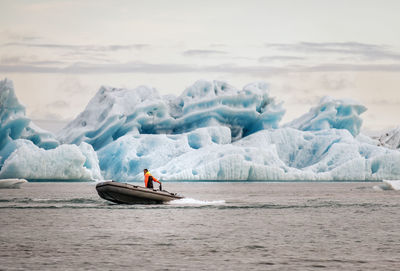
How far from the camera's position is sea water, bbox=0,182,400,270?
1395cm

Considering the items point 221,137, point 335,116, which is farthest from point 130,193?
point 335,116

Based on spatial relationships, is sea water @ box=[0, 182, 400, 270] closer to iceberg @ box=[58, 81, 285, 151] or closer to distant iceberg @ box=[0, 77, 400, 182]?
distant iceberg @ box=[0, 77, 400, 182]

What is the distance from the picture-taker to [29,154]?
5509 cm

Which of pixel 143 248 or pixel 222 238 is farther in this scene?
pixel 222 238

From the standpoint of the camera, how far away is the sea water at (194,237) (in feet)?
45.8

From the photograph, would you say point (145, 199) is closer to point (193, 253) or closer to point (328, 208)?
point (328, 208)

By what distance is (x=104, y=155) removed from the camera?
66125 millimetres

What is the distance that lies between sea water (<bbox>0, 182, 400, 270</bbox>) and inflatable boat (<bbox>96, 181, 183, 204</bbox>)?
0.38m

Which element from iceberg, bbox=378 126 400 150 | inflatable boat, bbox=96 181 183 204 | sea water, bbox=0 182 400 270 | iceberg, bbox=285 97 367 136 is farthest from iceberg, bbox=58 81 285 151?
iceberg, bbox=378 126 400 150

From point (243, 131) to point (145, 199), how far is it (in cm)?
5188

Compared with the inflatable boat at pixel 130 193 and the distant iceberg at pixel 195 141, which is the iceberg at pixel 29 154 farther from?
the inflatable boat at pixel 130 193

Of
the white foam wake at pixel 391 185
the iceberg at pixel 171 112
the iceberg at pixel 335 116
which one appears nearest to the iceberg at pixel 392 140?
the iceberg at pixel 335 116

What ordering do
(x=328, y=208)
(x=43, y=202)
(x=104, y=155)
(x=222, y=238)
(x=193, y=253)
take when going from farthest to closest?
(x=104, y=155) → (x=43, y=202) → (x=328, y=208) → (x=222, y=238) → (x=193, y=253)

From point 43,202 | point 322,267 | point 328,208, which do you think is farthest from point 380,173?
point 322,267
